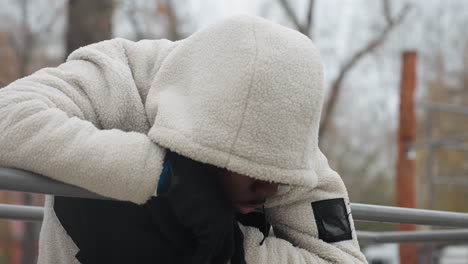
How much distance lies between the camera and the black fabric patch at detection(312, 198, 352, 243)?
46.6 inches

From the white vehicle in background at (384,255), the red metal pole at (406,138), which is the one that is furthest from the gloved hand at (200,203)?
the white vehicle in background at (384,255)

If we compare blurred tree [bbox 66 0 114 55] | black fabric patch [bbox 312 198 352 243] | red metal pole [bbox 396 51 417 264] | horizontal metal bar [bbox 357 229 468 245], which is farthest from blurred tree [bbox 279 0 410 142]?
black fabric patch [bbox 312 198 352 243]

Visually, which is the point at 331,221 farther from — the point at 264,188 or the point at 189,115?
the point at 189,115

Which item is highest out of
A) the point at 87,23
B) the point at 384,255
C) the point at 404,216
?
the point at 404,216

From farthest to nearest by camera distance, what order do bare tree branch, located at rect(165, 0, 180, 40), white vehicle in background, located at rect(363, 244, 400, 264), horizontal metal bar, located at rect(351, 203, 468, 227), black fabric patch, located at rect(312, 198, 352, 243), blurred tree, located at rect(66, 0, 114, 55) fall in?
1. white vehicle in background, located at rect(363, 244, 400, 264)
2. bare tree branch, located at rect(165, 0, 180, 40)
3. blurred tree, located at rect(66, 0, 114, 55)
4. horizontal metal bar, located at rect(351, 203, 468, 227)
5. black fabric patch, located at rect(312, 198, 352, 243)

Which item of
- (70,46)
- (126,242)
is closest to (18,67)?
(70,46)

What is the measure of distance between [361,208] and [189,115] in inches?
20.6

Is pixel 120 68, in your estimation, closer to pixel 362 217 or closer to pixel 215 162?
pixel 215 162

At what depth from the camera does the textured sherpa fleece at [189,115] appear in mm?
961

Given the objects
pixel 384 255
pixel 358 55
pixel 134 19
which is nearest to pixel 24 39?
pixel 134 19

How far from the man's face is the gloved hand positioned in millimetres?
13

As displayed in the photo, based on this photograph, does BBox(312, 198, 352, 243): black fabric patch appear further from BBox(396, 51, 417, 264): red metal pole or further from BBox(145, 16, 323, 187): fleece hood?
BBox(396, 51, 417, 264): red metal pole

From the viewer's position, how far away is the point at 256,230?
1159 mm

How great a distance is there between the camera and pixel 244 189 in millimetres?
1013
